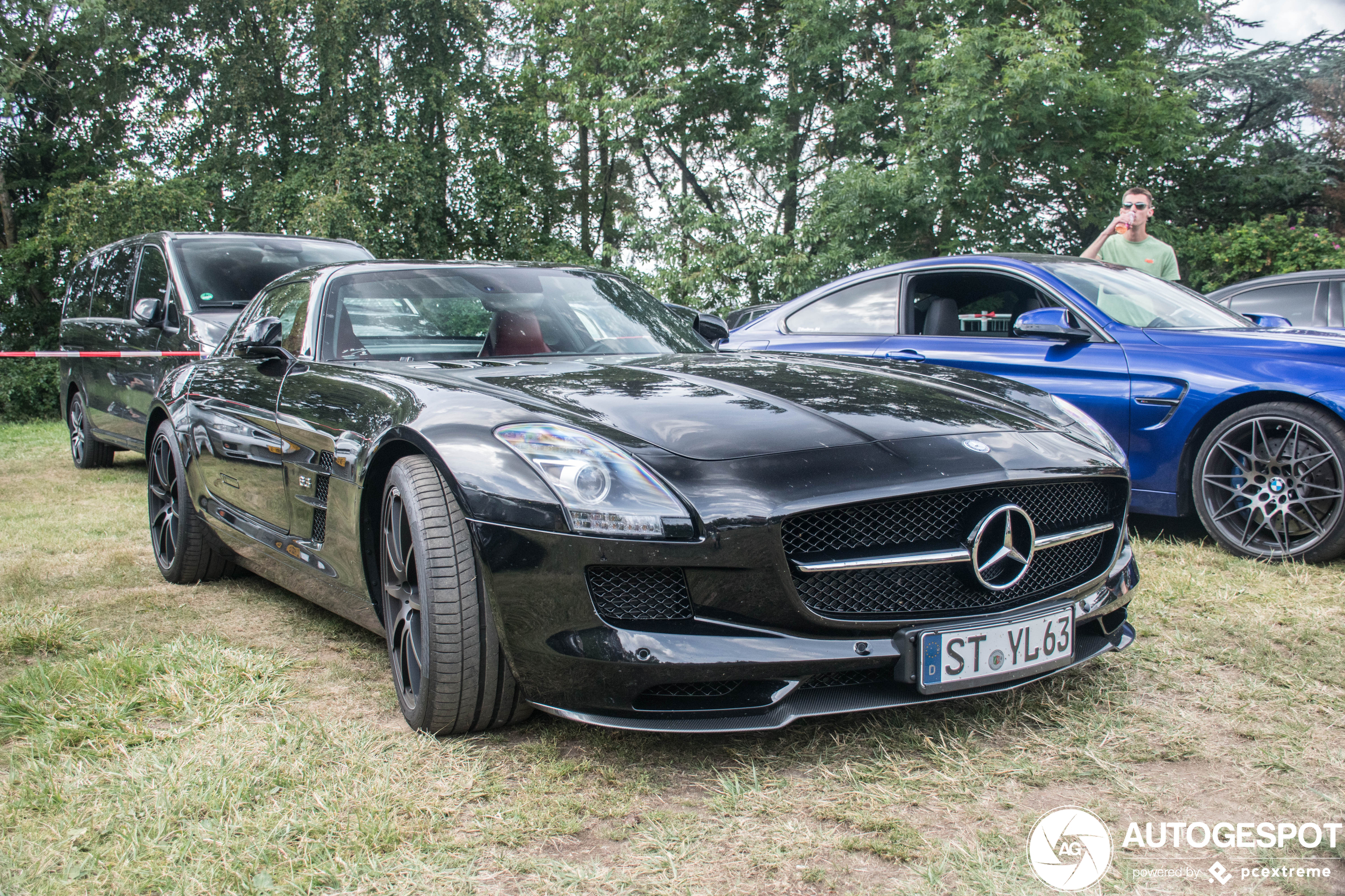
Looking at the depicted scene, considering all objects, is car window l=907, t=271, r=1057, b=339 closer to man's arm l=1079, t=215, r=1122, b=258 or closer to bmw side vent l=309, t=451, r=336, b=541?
man's arm l=1079, t=215, r=1122, b=258

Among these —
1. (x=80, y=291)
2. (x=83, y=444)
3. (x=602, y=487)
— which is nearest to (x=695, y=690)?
(x=602, y=487)

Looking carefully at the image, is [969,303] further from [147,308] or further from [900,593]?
[147,308]

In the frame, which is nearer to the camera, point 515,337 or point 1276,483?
point 515,337

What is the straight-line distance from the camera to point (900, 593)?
90.6 inches

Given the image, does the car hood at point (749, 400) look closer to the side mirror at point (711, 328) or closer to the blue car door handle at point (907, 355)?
the side mirror at point (711, 328)

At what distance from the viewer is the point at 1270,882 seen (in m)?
1.79

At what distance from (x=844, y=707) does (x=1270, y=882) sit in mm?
813

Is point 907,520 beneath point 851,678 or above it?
above

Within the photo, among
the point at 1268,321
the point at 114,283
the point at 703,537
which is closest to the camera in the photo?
the point at 703,537

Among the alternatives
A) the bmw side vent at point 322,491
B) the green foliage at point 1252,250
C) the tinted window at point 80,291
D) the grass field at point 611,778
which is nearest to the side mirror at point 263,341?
the bmw side vent at point 322,491

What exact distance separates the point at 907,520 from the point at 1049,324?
8.73ft

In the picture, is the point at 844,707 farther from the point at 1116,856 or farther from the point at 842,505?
the point at 1116,856

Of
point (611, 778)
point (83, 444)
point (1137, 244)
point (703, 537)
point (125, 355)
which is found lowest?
point (611, 778)

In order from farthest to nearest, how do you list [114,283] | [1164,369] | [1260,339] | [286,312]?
[114,283], [1164,369], [1260,339], [286,312]
